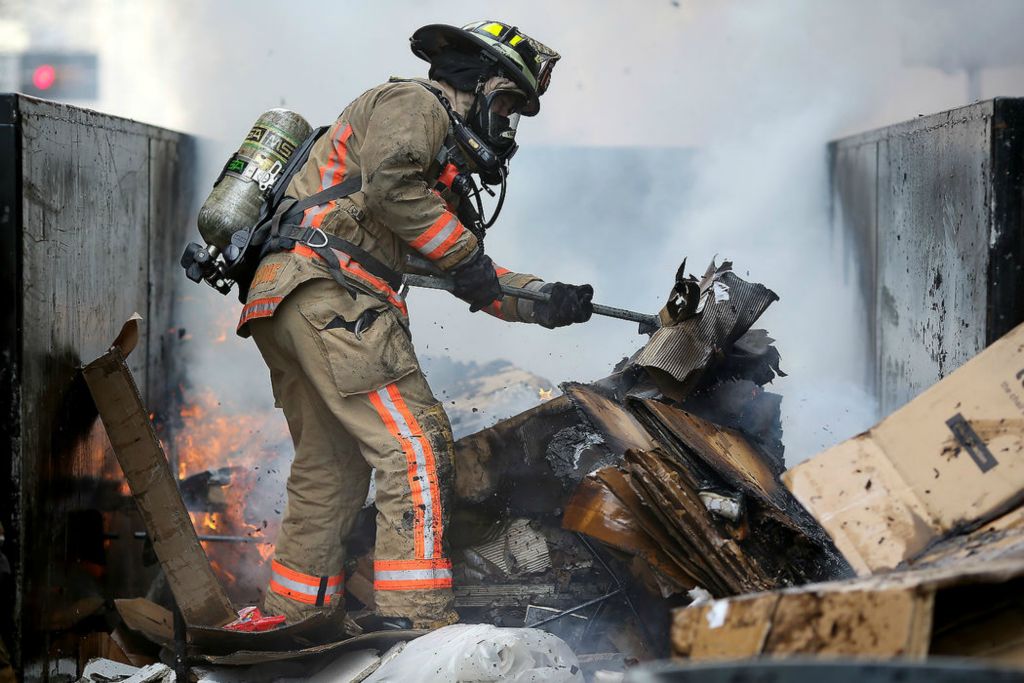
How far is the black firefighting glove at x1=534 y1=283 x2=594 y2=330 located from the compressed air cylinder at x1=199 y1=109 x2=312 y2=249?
1167 millimetres

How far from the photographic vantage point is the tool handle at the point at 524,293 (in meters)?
3.67

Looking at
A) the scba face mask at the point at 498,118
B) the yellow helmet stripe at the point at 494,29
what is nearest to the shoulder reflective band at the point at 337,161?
the scba face mask at the point at 498,118

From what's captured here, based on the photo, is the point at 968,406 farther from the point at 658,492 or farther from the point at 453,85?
the point at 453,85

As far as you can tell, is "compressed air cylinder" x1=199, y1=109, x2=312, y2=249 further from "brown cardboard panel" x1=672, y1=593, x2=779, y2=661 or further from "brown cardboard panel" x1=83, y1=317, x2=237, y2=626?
"brown cardboard panel" x1=672, y1=593, x2=779, y2=661

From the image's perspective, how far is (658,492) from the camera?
274 cm

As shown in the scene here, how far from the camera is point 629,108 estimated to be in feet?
21.3

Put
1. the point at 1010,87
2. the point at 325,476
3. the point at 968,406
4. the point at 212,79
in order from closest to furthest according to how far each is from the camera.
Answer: the point at 968,406 < the point at 325,476 < the point at 212,79 < the point at 1010,87

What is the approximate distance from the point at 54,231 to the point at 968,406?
114 inches

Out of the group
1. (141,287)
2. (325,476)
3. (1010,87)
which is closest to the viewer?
(325,476)

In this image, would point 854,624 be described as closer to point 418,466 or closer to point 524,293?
point 418,466

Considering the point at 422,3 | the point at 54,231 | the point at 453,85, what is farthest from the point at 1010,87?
the point at 54,231

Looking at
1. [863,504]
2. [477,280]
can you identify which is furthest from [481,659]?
[477,280]

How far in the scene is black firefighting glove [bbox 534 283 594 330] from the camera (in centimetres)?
379

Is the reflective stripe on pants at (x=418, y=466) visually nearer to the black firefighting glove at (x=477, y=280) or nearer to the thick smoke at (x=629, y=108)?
the black firefighting glove at (x=477, y=280)
